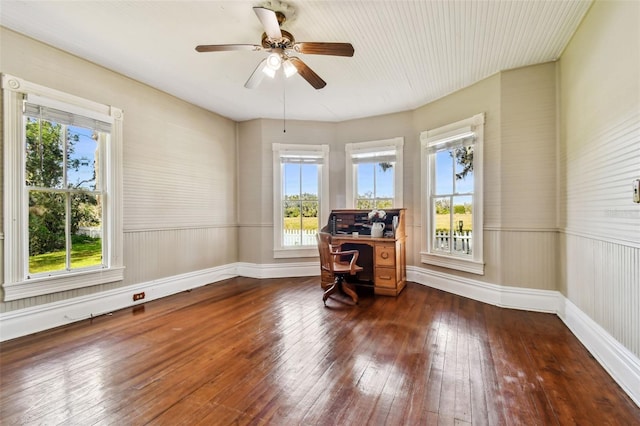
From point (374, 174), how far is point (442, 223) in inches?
55.1

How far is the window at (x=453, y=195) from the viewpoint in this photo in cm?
379

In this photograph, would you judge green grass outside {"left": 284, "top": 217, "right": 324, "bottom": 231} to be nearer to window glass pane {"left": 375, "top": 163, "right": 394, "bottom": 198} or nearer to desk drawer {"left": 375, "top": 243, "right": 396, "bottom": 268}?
window glass pane {"left": 375, "top": 163, "right": 394, "bottom": 198}

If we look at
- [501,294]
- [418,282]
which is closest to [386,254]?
[418,282]

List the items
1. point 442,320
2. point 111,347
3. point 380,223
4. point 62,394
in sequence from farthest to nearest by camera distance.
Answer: point 380,223 → point 442,320 → point 111,347 → point 62,394

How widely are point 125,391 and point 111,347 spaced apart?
2.69 ft

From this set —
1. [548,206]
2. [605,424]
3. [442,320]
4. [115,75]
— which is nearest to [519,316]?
[442,320]

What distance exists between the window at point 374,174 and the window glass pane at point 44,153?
3861mm

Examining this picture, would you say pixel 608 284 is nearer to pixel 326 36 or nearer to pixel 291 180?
pixel 326 36

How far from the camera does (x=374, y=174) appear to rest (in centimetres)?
502

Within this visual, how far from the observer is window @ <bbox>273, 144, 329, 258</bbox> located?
514 centimetres

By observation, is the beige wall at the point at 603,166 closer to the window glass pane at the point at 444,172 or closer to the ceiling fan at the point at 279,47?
the window glass pane at the point at 444,172

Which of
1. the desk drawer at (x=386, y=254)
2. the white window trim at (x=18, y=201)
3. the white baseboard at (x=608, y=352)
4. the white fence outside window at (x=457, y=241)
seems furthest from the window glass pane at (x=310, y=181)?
the white baseboard at (x=608, y=352)

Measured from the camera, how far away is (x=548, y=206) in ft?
10.8

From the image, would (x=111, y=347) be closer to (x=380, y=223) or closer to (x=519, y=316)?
(x=380, y=223)
